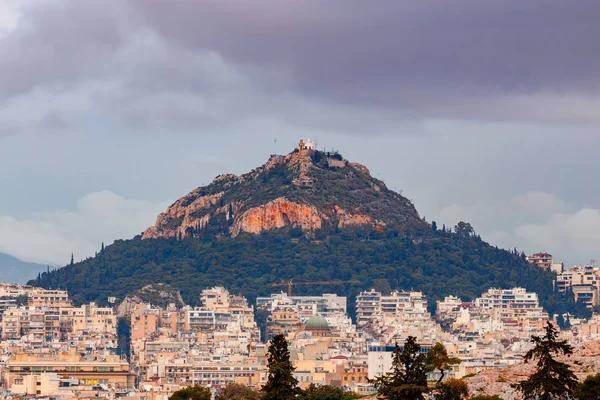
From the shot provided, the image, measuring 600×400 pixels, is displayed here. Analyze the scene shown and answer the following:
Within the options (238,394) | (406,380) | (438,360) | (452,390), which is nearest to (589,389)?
(452,390)

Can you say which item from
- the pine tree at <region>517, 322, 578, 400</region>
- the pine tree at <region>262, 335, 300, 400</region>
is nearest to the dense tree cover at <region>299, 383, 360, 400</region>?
the pine tree at <region>262, 335, 300, 400</region>

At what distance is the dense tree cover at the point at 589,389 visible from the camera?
7431 cm

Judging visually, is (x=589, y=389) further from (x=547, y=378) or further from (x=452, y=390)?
(x=452, y=390)

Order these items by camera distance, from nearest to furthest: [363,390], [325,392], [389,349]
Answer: [325,392] → [363,390] → [389,349]

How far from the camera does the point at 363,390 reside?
549 ft

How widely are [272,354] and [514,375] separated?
10295mm

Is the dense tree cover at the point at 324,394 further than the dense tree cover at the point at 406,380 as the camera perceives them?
Yes

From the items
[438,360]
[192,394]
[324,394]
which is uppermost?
[438,360]

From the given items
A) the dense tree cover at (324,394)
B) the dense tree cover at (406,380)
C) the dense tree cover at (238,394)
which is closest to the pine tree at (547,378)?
the dense tree cover at (406,380)

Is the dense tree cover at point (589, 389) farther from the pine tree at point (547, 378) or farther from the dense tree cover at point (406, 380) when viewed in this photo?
the dense tree cover at point (406, 380)

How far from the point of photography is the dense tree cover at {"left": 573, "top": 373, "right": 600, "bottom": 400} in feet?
244

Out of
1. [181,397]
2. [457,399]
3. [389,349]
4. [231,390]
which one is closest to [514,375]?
[457,399]

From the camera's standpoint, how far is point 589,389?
75062 millimetres

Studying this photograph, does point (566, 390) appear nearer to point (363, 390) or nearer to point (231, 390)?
point (231, 390)
